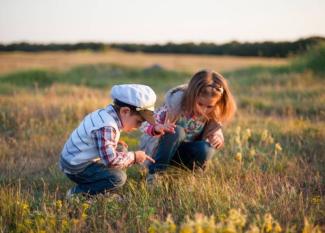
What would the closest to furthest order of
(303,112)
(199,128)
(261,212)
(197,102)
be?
(261,212) → (197,102) → (199,128) → (303,112)

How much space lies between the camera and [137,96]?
3.68 metres

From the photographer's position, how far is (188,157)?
449cm

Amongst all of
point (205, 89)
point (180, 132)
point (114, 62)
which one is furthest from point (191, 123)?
point (114, 62)

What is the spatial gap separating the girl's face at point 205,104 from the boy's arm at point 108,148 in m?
0.90

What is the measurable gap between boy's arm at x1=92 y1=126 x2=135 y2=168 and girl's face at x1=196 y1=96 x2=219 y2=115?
35.5 inches

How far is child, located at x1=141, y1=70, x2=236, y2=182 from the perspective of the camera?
4.24 m

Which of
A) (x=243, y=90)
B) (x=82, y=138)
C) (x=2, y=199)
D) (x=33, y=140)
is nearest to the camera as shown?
(x=2, y=199)

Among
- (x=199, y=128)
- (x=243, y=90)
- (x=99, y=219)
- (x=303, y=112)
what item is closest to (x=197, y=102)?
(x=199, y=128)

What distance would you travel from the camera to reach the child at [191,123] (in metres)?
4.24

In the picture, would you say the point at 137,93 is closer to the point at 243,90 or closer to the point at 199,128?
the point at 199,128

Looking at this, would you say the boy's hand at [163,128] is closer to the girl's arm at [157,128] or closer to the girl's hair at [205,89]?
the girl's arm at [157,128]

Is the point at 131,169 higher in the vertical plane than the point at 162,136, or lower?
lower

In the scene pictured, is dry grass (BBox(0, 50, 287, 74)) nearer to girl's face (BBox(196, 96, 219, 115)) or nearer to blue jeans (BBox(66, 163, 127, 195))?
girl's face (BBox(196, 96, 219, 115))

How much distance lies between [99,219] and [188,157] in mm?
1302
